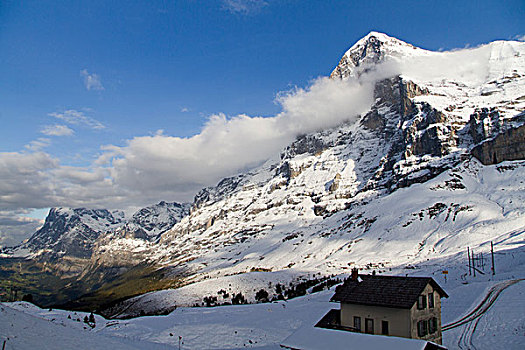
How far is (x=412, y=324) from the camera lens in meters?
28.5

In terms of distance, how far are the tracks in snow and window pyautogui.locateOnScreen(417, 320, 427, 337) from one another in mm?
7204

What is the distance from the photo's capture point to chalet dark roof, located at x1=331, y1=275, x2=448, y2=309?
28.9 metres

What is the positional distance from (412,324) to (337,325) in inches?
235

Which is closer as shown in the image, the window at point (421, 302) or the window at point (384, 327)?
the window at point (384, 327)

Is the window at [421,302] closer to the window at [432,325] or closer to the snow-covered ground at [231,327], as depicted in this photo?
the window at [432,325]

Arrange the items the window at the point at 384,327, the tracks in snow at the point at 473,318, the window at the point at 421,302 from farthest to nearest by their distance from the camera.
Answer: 1. the tracks in snow at the point at 473,318
2. the window at the point at 421,302
3. the window at the point at 384,327

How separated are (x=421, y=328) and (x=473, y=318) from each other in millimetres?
17400

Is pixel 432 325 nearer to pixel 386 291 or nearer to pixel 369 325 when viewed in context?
pixel 386 291

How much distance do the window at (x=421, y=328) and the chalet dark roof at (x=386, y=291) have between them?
88.9 inches

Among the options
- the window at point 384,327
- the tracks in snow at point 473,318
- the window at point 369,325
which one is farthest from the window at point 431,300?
the tracks in snow at point 473,318

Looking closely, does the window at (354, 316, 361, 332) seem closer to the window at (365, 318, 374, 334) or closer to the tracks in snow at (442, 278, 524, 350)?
the window at (365, 318, 374, 334)

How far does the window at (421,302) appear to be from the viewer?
29359 mm

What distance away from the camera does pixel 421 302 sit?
2978 centimetres

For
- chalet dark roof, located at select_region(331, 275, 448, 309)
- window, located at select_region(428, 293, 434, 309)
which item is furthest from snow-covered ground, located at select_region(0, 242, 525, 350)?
chalet dark roof, located at select_region(331, 275, 448, 309)
